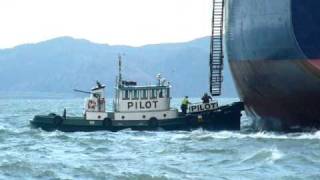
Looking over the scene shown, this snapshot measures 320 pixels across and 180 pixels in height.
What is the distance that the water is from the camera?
21.8m

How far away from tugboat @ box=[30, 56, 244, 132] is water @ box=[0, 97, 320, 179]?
2.19 feet

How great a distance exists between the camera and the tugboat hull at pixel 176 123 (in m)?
36.0

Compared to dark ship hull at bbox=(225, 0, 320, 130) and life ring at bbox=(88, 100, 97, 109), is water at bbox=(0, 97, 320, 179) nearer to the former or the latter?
dark ship hull at bbox=(225, 0, 320, 130)

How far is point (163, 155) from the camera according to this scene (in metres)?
26.6

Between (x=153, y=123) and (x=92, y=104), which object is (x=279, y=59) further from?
(x=92, y=104)

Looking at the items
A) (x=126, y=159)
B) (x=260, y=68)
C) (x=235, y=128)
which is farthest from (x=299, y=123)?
(x=126, y=159)

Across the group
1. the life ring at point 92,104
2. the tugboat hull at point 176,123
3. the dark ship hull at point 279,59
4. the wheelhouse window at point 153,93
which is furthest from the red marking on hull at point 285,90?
the life ring at point 92,104

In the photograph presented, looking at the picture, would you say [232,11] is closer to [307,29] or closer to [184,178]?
[307,29]

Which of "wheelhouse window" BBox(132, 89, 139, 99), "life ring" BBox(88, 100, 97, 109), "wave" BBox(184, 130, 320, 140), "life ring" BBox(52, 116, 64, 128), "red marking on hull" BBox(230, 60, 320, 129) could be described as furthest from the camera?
"life ring" BBox(88, 100, 97, 109)

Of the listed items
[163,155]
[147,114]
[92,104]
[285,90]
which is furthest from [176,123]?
[163,155]

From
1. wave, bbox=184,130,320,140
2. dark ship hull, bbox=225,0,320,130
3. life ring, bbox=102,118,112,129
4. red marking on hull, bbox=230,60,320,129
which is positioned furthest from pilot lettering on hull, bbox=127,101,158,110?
red marking on hull, bbox=230,60,320,129

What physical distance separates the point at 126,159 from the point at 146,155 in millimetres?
1229

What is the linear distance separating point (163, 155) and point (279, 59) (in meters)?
6.17

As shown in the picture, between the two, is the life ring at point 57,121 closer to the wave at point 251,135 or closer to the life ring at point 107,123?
the life ring at point 107,123
